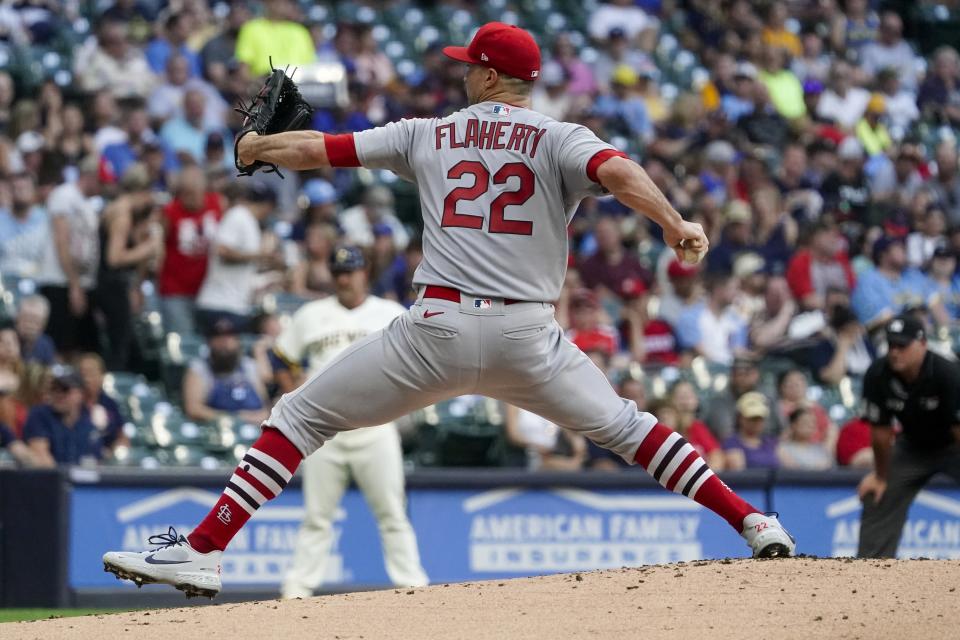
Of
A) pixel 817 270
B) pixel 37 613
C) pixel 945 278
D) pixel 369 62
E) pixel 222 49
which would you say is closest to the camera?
pixel 37 613

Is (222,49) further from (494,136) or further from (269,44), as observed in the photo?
(494,136)

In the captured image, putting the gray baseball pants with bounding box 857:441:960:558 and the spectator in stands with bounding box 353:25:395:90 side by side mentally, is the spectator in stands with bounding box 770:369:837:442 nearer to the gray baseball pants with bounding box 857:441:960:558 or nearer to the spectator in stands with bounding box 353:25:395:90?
the gray baseball pants with bounding box 857:441:960:558

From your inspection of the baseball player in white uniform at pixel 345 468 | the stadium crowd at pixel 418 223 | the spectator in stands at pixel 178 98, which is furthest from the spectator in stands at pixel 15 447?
the spectator in stands at pixel 178 98

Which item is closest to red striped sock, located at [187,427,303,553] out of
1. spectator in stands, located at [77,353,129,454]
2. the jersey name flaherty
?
the jersey name flaherty

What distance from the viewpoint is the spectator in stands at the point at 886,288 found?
44.7 feet

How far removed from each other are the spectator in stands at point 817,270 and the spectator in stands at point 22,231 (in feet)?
20.1

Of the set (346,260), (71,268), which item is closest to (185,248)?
(71,268)

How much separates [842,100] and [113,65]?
8.00 m

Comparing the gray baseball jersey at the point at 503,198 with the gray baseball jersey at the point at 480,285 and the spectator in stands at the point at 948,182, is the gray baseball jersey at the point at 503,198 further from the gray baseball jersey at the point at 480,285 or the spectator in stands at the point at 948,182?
the spectator in stands at the point at 948,182

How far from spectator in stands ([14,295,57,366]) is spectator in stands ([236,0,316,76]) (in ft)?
13.3

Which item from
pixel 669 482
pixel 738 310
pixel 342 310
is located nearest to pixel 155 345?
pixel 342 310

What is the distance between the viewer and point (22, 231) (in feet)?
39.4

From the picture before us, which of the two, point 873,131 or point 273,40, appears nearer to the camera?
point 273,40

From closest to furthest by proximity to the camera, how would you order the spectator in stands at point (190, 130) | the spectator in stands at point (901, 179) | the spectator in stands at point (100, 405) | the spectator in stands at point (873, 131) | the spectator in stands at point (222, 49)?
the spectator in stands at point (100, 405) < the spectator in stands at point (190, 130) < the spectator in stands at point (222, 49) < the spectator in stands at point (901, 179) < the spectator in stands at point (873, 131)
